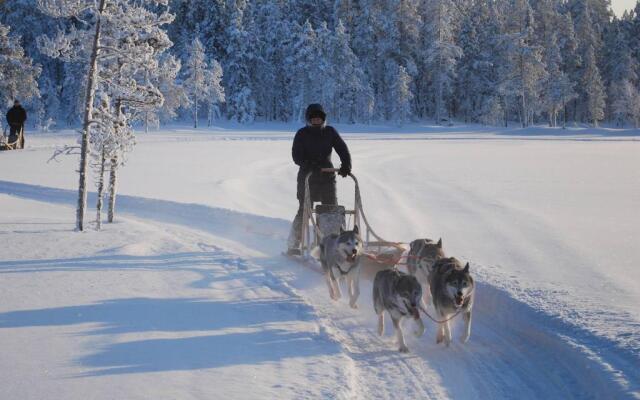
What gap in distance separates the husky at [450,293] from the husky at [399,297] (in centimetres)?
27

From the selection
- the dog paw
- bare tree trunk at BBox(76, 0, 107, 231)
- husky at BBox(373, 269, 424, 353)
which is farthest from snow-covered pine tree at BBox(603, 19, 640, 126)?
the dog paw

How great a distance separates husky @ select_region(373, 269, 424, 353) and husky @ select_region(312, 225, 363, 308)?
87 cm

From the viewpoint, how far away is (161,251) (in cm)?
919

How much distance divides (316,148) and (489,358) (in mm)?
4449

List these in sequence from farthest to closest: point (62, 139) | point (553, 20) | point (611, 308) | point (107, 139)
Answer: point (553, 20) < point (62, 139) < point (107, 139) < point (611, 308)

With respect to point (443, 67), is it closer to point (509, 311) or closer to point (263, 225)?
point (263, 225)

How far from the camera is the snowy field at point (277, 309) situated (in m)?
4.62

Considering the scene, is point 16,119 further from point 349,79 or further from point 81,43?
point 349,79

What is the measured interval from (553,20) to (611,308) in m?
87.9

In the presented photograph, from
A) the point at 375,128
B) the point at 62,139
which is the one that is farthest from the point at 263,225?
the point at 375,128

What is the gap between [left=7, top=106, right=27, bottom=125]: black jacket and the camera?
27.5 meters

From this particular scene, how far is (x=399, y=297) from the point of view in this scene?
558cm

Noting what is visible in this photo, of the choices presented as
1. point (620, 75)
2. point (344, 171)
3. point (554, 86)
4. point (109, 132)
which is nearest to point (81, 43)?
point (109, 132)

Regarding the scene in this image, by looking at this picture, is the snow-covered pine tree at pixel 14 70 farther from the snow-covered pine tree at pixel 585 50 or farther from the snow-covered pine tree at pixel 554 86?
the snow-covered pine tree at pixel 585 50
